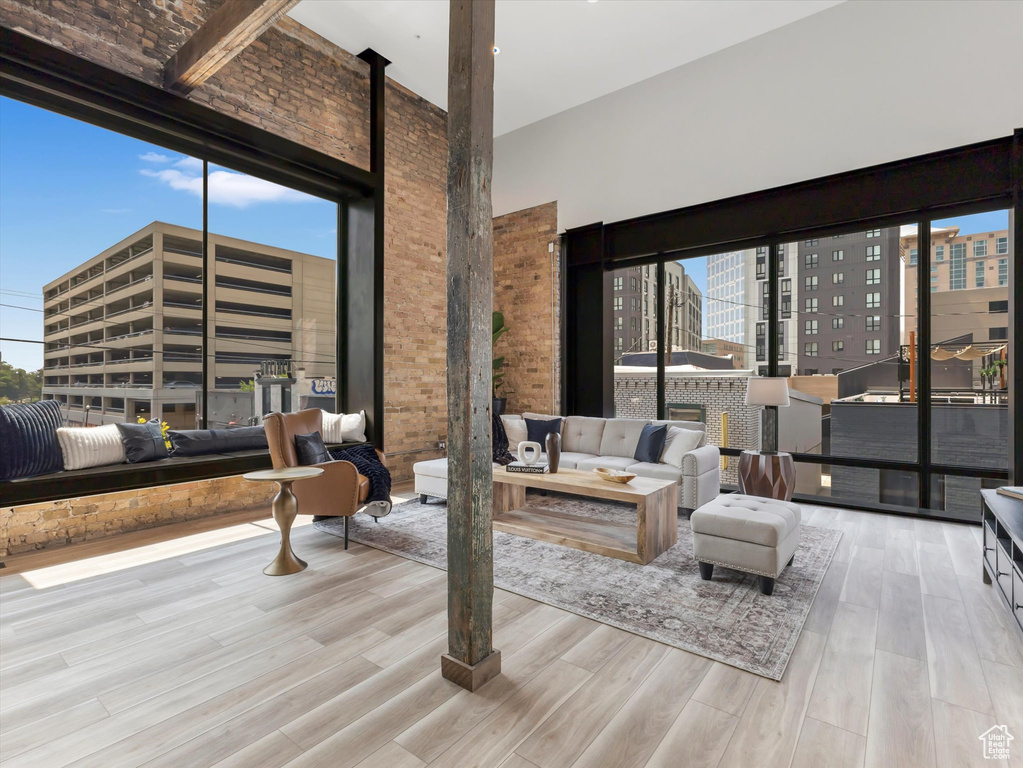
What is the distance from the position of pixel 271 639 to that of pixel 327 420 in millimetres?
3266

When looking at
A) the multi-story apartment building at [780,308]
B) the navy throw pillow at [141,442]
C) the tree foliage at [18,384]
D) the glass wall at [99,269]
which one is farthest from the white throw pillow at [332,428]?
the multi-story apartment building at [780,308]

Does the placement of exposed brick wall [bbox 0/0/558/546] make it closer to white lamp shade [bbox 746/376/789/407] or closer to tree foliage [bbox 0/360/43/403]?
tree foliage [bbox 0/360/43/403]

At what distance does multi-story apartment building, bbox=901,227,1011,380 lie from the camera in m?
4.26

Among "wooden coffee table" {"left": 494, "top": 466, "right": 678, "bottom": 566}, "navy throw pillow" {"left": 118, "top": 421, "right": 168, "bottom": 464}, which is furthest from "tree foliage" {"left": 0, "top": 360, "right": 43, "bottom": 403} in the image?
"wooden coffee table" {"left": 494, "top": 466, "right": 678, "bottom": 566}

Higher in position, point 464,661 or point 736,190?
point 736,190

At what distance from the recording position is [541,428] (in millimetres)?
5547

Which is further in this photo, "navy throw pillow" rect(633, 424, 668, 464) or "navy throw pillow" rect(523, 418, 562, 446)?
"navy throw pillow" rect(523, 418, 562, 446)

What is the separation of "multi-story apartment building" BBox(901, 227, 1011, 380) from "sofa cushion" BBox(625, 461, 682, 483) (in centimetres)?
262

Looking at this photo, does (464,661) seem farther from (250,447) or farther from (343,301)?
(343,301)

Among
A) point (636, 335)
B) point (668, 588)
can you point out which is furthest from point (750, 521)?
point (636, 335)

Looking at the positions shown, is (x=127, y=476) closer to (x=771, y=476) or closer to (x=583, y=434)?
(x=583, y=434)

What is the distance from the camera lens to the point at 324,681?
204 centimetres

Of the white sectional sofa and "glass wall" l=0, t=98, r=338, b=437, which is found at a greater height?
"glass wall" l=0, t=98, r=338, b=437

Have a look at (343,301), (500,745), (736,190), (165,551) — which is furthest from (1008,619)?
(343,301)
